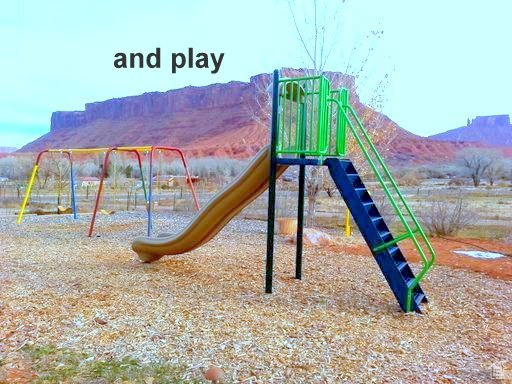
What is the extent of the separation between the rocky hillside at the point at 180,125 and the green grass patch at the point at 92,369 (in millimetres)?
66257

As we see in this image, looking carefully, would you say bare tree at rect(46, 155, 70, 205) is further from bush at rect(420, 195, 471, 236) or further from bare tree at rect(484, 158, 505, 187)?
bare tree at rect(484, 158, 505, 187)

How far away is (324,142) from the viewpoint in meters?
5.30

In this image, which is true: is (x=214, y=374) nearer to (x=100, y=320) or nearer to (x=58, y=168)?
(x=100, y=320)

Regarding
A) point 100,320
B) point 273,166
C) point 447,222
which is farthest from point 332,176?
point 447,222

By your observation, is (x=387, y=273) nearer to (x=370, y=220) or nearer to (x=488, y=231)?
(x=370, y=220)

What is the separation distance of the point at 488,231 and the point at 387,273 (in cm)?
1050

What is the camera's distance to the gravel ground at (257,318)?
11.6 feet

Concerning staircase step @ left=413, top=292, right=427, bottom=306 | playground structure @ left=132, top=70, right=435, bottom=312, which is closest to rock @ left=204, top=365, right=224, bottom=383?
playground structure @ left=132, top=70, right=435, bottom=312

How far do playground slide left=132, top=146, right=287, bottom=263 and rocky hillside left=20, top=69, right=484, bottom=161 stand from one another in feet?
208

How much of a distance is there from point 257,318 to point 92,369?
1.52m

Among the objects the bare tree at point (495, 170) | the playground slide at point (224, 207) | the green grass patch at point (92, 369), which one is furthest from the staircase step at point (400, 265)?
the bare tree at point (495, 170)

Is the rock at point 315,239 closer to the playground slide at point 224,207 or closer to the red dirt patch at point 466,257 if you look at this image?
the red dirt patch at point 466,257

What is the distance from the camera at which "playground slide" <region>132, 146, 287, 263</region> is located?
552 centimetres

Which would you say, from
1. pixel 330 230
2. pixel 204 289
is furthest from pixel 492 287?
pixel 330 230
